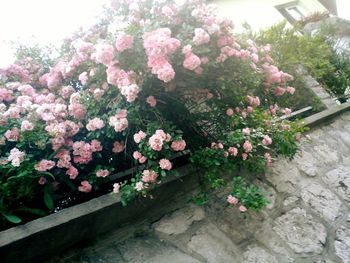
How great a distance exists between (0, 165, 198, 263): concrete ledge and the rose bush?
12 cm

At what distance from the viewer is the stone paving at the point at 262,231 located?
211cm

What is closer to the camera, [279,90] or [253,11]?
[279,90]

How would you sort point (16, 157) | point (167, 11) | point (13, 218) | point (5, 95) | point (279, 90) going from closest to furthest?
point (13, 218)
point (16, 157)
point (167, 11)
point (5, 95)
point (279, 90)

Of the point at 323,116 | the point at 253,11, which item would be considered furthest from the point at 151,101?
the point at 253,11

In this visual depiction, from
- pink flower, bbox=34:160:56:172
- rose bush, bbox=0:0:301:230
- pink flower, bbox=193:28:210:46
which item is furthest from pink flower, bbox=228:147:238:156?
pink flower, bbox=34:160:56:172

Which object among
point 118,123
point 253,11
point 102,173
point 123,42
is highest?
point 253,11

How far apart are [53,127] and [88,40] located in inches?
41.8

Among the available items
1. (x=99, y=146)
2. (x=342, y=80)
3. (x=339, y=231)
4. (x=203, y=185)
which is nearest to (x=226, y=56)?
(x=203, y=185)

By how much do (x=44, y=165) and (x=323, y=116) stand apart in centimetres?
331

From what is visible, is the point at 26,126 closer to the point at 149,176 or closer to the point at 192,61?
the point at 149,176

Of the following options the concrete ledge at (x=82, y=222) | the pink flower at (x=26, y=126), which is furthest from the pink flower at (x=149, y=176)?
the pink flower at (x=26, y=126)

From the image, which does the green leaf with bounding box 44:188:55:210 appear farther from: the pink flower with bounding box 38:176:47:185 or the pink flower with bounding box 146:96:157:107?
the pink flower with bounding box 146:96:157:107

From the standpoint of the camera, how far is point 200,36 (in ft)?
7.06

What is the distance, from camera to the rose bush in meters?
2.08
